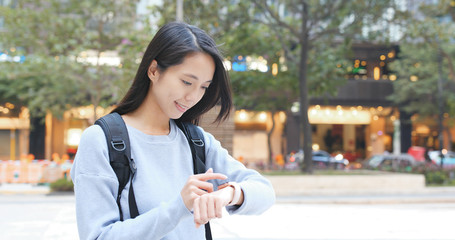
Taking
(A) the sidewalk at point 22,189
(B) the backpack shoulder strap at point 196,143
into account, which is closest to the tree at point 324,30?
(A) the sidewalk at point 22,189

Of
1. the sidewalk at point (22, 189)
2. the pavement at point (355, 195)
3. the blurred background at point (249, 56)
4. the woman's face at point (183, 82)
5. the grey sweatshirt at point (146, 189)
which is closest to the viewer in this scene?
the grey sweatshirt at point (146, 189)

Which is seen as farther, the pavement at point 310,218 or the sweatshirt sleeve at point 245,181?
the pavement at point 310,218

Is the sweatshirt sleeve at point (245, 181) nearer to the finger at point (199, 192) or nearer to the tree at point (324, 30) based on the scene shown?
the finger at point (199, 192)

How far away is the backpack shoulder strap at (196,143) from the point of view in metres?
1.93

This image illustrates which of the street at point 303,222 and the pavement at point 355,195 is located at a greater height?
the street at point 303,222

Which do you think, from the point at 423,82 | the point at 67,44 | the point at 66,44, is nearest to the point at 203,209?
the point at 66,44

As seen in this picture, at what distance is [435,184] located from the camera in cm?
2103

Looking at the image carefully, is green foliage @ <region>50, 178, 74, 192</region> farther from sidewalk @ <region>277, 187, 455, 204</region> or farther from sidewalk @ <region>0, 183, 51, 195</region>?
sidewalk @ <region>277, 187, 455, 204</region>

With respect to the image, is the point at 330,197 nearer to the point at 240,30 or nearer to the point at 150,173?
Result: the point at 240,30

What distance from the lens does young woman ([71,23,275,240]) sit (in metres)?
1.51

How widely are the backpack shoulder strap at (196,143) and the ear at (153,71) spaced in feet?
0.84

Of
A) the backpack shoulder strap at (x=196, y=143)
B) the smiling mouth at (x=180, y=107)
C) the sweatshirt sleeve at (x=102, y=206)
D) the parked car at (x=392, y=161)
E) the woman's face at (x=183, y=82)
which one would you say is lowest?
the parked car at (x=392, y=161)

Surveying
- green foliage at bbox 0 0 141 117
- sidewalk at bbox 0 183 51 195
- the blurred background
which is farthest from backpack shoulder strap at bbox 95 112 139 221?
sidewalk at bbox 0 183 51 195

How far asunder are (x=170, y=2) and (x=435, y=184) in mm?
12837
